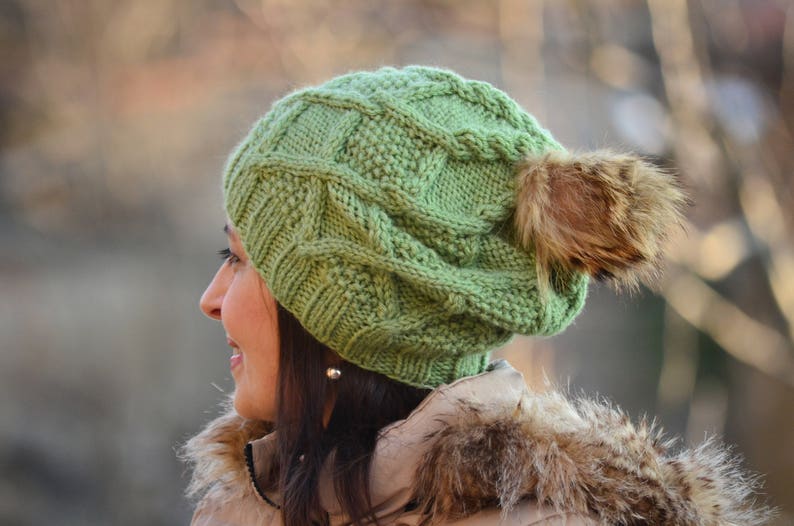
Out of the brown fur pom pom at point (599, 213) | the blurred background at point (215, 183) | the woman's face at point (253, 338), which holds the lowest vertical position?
the woman's face at point (253, 338)

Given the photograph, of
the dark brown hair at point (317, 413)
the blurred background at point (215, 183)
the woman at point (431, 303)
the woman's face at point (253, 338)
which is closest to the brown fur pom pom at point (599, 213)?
the woman at point (431, 303)

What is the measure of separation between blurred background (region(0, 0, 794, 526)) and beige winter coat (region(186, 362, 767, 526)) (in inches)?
135

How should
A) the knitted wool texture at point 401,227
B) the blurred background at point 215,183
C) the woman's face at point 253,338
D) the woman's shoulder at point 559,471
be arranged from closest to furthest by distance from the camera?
the woman's shoulder at point 559,471 → the knitted wool texture at point 401,227 → the woman's face at point 253,338 → the blurred background at point 215,183

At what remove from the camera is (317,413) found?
4.40ft

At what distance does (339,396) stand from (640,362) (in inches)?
174

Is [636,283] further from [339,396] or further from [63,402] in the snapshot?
[63,402]

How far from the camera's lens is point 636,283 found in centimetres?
129

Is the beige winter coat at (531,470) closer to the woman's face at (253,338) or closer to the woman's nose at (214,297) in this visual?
the woman's face at (253,338)

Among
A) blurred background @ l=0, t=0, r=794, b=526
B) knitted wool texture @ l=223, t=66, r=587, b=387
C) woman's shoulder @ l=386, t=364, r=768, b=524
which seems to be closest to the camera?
woman's shoulder @ l=386, t=364, r=768, b=524

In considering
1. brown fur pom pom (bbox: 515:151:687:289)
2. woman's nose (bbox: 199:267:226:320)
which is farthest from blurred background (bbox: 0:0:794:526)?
brown fur pom pom (bbox: 515:151:687:289)

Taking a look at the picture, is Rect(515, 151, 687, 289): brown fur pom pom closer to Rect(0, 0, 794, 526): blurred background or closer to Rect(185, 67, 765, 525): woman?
Rect(185, 67, 765, 525): woman

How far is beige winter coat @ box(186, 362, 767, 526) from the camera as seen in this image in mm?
1146

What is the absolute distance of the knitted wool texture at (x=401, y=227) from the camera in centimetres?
127

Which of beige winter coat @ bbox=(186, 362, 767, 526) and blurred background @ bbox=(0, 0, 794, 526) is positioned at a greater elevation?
blurred background @ bbox=(0, 0, 794, 526)
